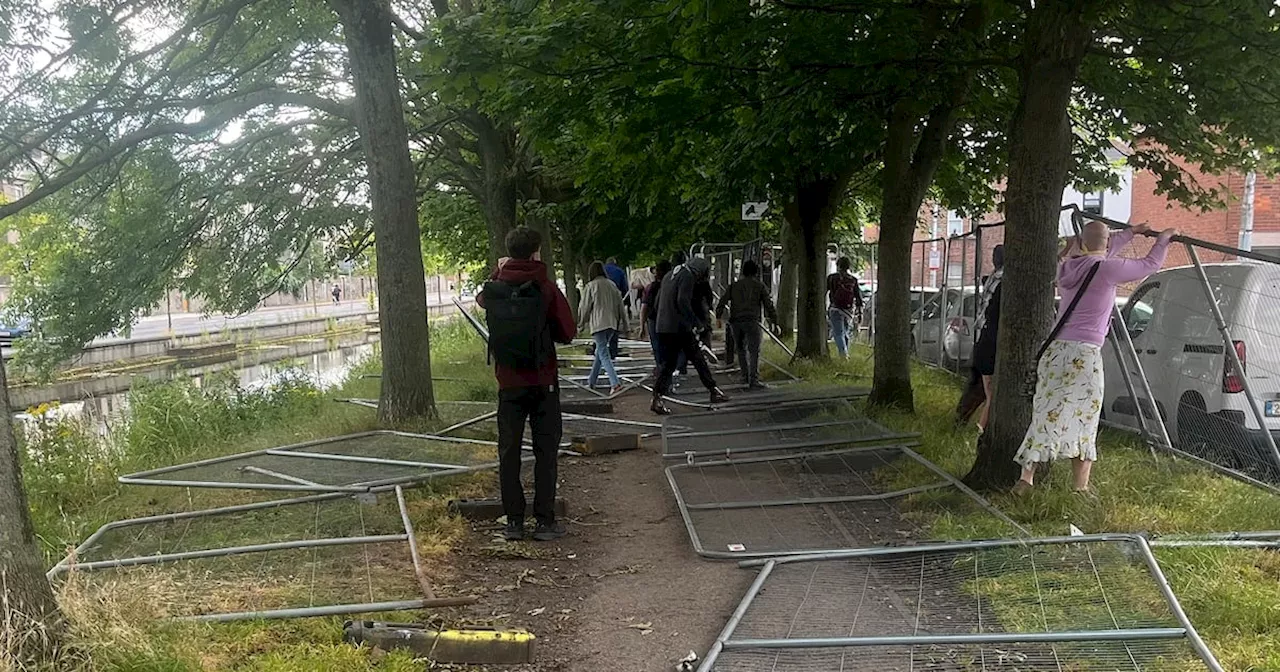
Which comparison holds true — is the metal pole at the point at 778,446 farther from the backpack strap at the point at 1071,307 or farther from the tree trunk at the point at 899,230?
the backpack strap at the point at 1071,307

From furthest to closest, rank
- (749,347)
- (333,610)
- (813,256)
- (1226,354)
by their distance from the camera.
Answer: (813,256) < (749,347) < (1226,354) < (333,610)

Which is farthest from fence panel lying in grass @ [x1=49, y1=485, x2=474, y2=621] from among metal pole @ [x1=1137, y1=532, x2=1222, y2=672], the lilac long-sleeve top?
the lilac long-sleeve top

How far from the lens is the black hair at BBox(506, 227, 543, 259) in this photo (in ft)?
19.6

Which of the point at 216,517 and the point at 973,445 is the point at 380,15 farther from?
the point at 973,445

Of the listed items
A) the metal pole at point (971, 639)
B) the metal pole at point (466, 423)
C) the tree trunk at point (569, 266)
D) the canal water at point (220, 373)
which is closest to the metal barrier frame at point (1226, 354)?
the metal pole at point (971, 639)

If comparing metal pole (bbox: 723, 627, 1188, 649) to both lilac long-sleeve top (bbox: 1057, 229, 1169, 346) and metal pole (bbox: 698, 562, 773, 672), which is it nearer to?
metal pole (bbox: 698, 562, 773, 672)

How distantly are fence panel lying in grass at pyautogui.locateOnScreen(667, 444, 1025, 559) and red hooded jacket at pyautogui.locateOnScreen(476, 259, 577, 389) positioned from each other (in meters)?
1.41

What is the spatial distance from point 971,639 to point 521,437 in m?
3.09

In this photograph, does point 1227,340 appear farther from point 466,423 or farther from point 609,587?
point 466,423

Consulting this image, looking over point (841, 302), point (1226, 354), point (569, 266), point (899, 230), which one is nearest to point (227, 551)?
point (1226, 354)

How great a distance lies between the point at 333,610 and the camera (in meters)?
4.21

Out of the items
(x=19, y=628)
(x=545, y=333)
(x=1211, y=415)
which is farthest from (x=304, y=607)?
(x=1211, y=415)

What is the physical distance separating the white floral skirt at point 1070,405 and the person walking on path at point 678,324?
5528 mm

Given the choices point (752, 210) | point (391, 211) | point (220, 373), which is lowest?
point (220, 373)
